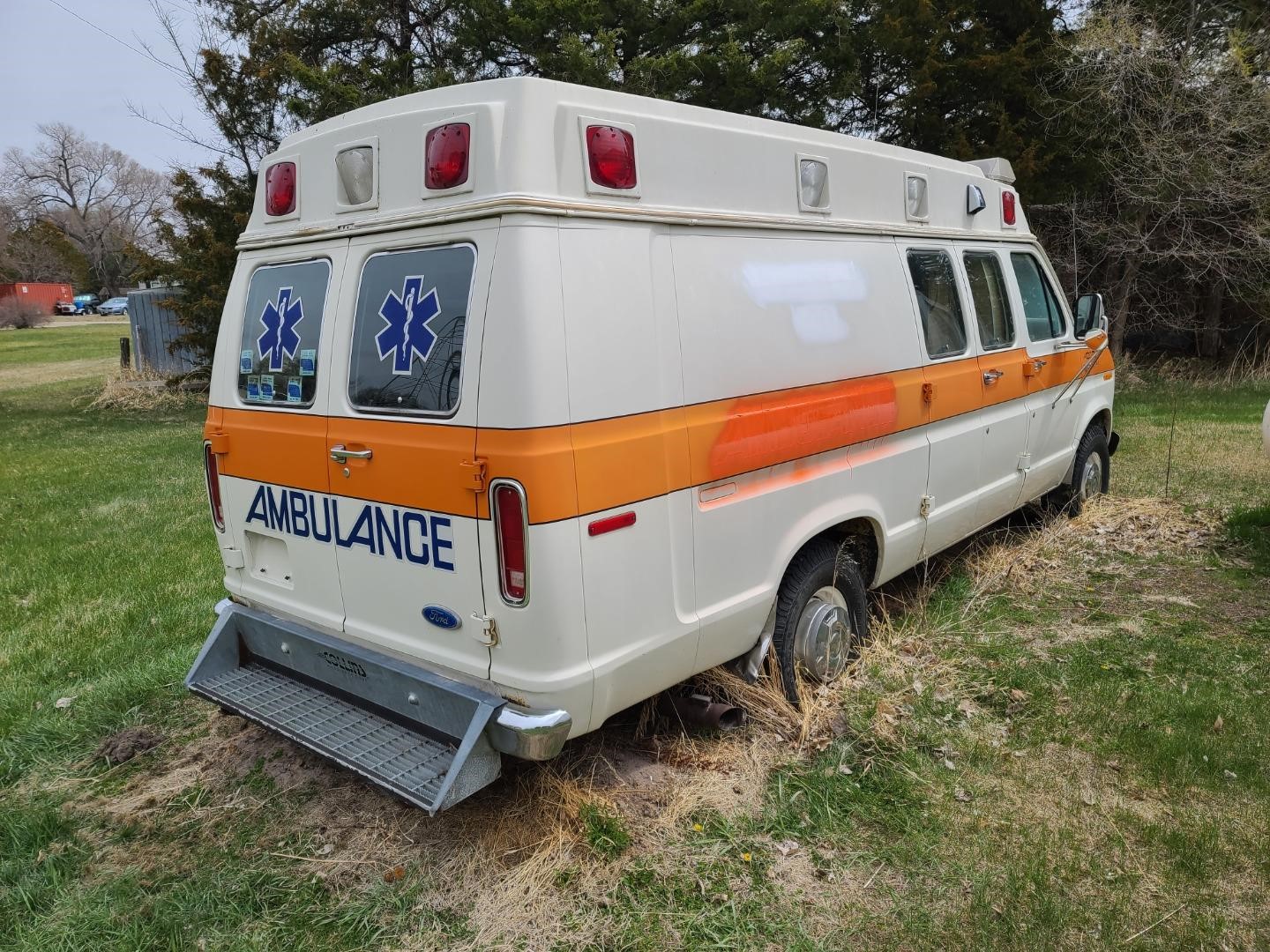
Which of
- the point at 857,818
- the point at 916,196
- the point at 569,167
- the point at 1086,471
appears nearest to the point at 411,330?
the point at 569,167

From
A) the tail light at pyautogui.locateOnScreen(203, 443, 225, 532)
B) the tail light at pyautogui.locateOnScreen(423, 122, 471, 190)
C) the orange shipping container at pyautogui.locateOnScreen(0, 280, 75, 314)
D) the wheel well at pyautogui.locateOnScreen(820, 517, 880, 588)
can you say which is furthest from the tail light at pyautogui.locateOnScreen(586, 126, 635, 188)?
the orange shipping container at pyautogui.locateOnScreen(0, 280, 75, 314)

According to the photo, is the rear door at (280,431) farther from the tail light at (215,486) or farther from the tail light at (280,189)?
the tail light at (280,189)

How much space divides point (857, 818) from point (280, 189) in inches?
132

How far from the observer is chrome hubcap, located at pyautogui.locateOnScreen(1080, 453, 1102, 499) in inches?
275

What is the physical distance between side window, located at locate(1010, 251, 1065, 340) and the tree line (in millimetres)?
8887

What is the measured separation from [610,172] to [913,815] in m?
2.57

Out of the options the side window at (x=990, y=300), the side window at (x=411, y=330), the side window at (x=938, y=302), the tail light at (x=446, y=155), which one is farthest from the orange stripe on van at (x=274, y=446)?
the side window at (x=990, y=300)

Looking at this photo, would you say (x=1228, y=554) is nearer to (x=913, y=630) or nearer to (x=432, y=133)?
(x=913, y=630)

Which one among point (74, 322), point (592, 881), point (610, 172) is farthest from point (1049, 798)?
point (74, 322)

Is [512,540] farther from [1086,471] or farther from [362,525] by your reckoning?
[1086,471]

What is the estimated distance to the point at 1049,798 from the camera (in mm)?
3494

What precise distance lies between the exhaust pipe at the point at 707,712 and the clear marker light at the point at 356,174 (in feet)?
7.63

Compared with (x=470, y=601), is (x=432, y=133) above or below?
above

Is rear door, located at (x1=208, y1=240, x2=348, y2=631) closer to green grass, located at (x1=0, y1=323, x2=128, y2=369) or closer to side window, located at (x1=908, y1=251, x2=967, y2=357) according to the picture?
side window, located at (x1=908, y1=251, x2=967, y2=357)
